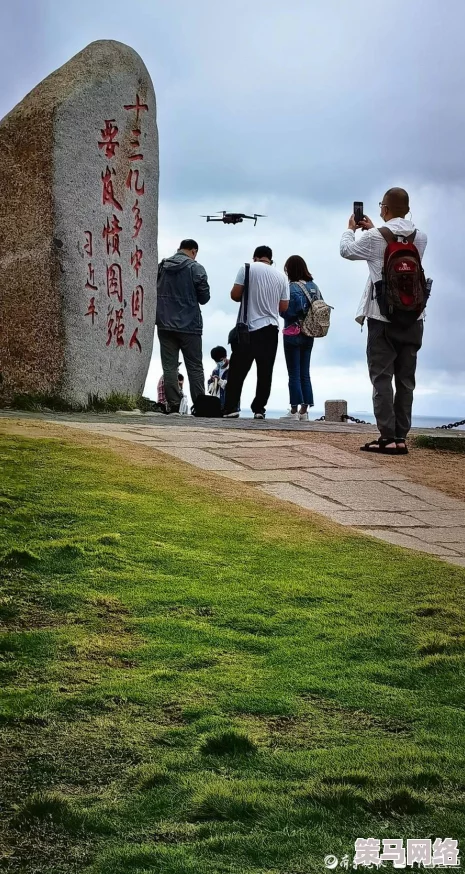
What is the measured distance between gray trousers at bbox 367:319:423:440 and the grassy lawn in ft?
9.14

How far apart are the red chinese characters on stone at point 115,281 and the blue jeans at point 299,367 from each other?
2.06 meters

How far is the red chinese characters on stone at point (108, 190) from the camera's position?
12266mm

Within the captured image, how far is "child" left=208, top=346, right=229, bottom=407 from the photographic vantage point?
16156mm

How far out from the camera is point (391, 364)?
29.2 feet

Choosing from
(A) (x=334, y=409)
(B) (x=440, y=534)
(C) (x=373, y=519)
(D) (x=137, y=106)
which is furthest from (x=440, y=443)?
(A) (x=334, y=409)

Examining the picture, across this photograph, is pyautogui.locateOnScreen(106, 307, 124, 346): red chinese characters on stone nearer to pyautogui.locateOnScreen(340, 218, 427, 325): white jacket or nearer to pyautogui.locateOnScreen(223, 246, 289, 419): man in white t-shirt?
pyautogui.locateOnScreen(223, 246, 289, 419): man in white t-shirt

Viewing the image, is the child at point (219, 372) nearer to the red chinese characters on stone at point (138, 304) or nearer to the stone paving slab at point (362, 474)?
the red chinese characters on stone at point (138, 304)

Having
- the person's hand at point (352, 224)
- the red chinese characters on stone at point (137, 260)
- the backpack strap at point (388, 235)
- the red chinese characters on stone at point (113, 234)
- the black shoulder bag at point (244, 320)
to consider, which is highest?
the red chinese characters on stone at point (113, 234)

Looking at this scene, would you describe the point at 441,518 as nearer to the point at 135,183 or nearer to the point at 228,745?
the point at 228,745

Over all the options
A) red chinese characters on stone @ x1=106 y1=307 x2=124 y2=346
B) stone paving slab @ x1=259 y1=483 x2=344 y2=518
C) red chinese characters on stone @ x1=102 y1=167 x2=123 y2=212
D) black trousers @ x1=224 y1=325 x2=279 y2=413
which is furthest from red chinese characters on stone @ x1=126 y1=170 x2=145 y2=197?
stone paving slab @ x1=259 y1=483 x2=344 y2=518

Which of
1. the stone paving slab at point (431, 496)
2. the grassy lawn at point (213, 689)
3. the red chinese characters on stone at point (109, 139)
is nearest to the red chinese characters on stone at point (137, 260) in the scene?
the red chinese characters on stone at point (109, 139)

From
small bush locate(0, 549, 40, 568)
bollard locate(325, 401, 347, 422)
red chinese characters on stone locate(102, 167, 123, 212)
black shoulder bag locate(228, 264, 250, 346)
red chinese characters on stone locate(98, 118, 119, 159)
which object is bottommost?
small bush locate(0, 549, 40, 568)

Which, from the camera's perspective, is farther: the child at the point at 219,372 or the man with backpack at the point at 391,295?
the child at the point at 219,372

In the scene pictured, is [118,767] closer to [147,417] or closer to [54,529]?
[54,529]
